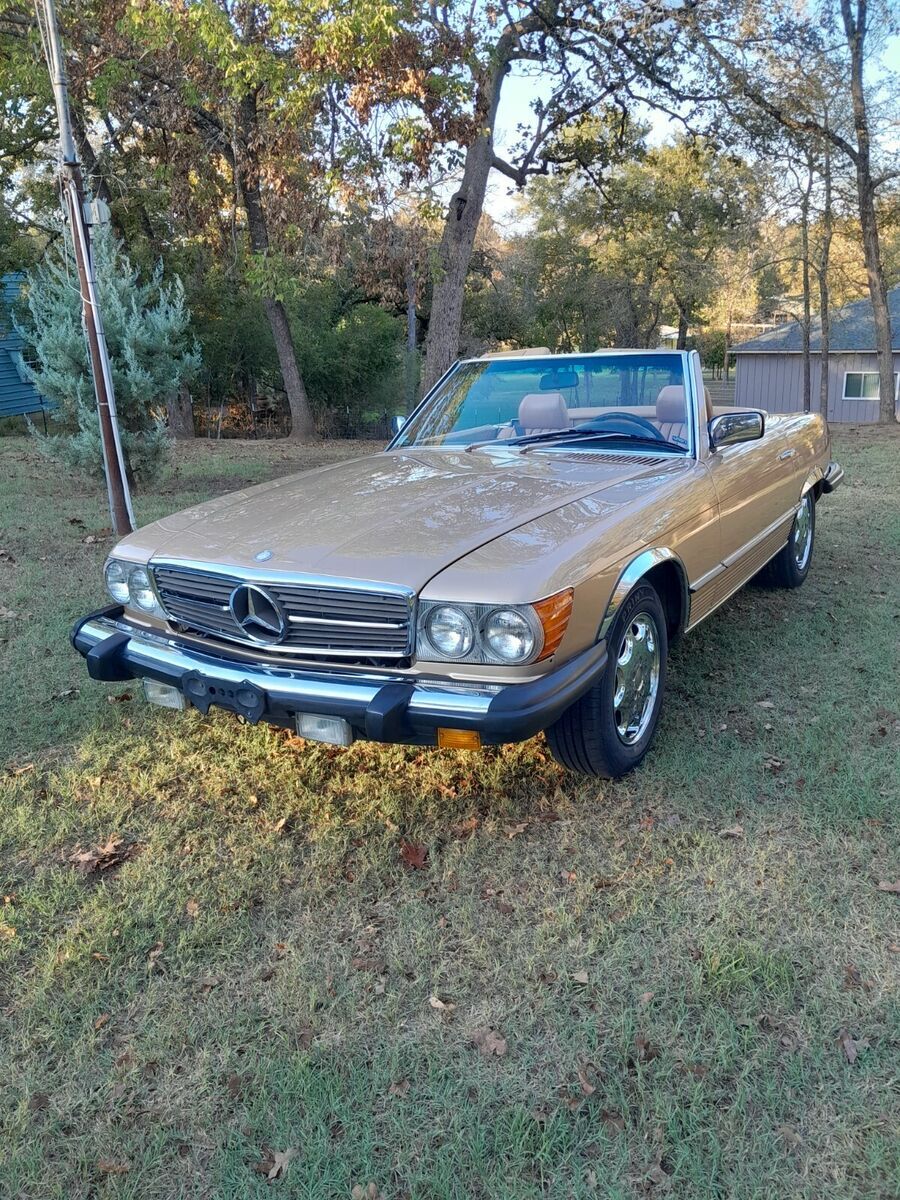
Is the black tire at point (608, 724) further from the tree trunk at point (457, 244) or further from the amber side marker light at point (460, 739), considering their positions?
the tree trunk at point (457, 244)

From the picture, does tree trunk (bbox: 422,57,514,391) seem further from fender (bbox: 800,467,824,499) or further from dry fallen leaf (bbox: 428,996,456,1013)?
dry fallen leaf (bbox: 428,996,456,1013)

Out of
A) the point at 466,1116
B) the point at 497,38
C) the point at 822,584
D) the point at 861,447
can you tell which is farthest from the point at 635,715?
the point at 861,447

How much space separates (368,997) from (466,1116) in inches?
19.3

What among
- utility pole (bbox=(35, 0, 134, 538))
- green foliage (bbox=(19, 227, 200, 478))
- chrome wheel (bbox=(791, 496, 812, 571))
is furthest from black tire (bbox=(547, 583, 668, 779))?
green foliage (bbox=(19, 227, 200, 478))

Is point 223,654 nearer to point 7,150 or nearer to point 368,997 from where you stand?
point 368,997

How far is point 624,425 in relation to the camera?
4.35 meters

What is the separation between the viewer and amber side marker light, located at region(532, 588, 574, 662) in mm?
2775

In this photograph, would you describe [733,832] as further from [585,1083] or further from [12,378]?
[12,378]

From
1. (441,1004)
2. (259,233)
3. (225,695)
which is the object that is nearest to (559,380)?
(225,695)

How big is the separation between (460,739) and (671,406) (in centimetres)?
235

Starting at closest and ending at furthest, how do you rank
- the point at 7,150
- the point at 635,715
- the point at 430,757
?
the point at 635,715, the point at 430,757, the point at 7,150

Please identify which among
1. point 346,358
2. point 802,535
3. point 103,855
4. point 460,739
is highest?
point 346,358

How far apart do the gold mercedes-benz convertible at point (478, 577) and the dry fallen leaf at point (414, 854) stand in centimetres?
54

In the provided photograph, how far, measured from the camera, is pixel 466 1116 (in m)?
2.14
